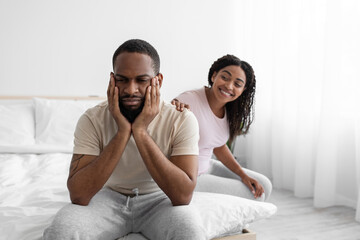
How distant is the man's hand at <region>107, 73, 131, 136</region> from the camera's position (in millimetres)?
1151

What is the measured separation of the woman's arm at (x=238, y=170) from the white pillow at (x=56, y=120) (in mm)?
1238

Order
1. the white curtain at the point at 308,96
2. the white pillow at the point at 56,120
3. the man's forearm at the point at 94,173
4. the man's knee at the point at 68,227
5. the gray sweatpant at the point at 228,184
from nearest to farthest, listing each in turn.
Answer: the man's knee at the point at 68,227 → the man's forearm at the point at 94,173 → the gray sweatpant at the point at 228,184 → the white curtain at the point at 308,96 → the white pillow at the point at 56,120

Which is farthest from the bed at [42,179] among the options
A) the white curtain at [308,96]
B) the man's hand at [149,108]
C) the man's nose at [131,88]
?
the white curtain at [308,96]

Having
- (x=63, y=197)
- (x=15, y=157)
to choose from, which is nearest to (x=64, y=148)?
(x=15, y=157)

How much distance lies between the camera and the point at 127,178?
1211mm

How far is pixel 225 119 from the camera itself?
68.9 inches

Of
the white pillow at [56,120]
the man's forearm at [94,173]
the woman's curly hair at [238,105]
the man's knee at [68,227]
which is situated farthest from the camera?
the white pillow at [56,120]

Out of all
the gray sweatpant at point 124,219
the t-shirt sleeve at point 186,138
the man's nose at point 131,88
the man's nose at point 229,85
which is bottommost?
the gray sweatpant at point 124,219

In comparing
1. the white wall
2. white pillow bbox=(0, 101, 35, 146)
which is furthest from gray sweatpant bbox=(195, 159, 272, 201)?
the white wall

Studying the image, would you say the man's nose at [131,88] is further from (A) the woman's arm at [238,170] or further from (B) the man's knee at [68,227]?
(A) the woman's arm at [238,170]

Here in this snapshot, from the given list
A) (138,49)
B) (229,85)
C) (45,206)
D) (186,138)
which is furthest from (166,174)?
(229,85)

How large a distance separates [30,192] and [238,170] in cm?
99

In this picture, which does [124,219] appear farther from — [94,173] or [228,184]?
[228,184]

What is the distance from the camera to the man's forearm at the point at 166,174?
110 cm
